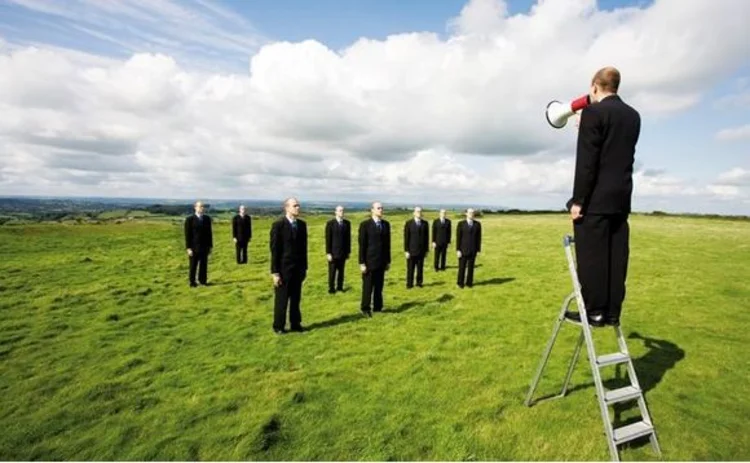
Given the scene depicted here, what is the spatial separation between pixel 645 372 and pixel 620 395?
379 cm

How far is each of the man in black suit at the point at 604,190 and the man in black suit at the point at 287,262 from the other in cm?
717

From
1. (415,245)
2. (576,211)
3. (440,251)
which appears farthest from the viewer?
(440,251)

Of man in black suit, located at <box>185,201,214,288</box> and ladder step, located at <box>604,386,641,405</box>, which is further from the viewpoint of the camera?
man in black suit, located at <box>185,201,214,288</box>

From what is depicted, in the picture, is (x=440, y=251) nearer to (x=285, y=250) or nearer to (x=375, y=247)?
(x=375, y=247)

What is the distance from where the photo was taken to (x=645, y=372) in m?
8.24

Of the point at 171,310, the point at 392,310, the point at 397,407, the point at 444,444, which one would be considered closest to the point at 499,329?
the point at 392,310

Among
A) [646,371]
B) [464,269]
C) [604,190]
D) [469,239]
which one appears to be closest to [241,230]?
[464,269]

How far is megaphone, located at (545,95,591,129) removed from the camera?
5594mm

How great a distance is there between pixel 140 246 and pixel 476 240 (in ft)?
86.1

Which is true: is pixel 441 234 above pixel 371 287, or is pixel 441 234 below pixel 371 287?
above

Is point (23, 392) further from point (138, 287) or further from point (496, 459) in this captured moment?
point (138, 287)

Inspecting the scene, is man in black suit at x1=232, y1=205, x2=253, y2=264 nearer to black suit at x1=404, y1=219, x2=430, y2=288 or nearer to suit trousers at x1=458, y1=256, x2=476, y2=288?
black suit at x1=404, y1=219, x2=430, y2=288

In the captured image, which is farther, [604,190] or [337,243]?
[337,243]

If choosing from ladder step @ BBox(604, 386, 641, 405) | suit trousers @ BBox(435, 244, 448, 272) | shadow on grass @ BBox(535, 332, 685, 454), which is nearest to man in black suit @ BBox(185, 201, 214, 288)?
suit trousers @ BBox(435, 244, 448, 272)
